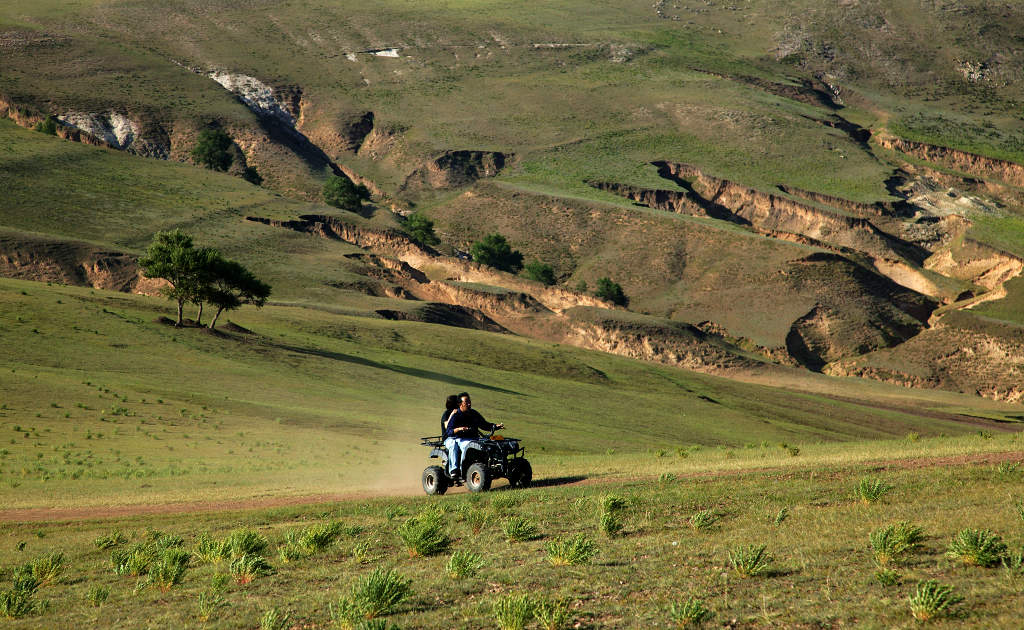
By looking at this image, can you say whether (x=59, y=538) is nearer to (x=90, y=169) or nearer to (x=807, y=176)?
(x=90, y=169)

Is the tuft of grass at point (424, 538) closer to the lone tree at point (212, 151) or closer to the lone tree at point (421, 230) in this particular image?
the lone tree at point (421, 230)

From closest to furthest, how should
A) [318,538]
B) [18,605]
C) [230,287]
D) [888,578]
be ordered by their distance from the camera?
[888,578] → [18,605] → [318,538] → [230,287]

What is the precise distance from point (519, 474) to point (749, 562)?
1117cm

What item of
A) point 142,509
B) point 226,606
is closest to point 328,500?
point 142,509

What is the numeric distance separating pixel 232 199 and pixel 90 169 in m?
21.5

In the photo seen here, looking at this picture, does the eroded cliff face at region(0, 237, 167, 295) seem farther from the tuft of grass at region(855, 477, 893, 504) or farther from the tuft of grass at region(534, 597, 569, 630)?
the tuft of grass at region(534, 597, 569, 630)

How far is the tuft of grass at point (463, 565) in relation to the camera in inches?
516

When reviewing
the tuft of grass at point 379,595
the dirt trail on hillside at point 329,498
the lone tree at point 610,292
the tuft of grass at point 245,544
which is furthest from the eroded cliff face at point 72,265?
the tuft of grass at point 379,595

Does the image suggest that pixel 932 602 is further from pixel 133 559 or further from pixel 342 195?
pixel 342 195

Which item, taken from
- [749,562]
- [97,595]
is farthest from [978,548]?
[97,595]

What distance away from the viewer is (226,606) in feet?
41.8

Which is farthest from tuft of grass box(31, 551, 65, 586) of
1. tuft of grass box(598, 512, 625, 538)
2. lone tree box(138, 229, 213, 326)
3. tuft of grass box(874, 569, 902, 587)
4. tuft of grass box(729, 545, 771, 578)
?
lone tree box(138, 229, 213, 326)

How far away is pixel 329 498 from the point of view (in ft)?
76.1

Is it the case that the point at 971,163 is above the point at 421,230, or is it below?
above
